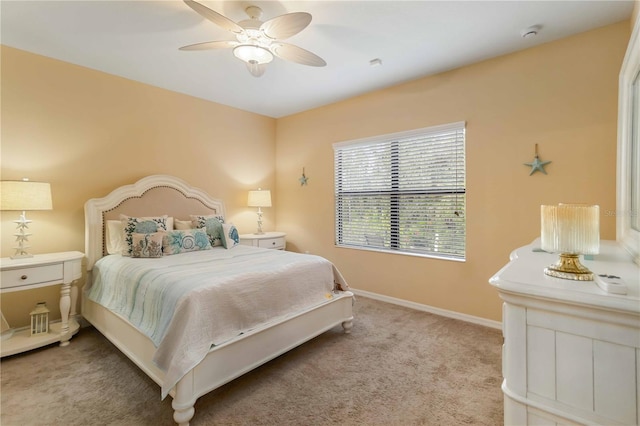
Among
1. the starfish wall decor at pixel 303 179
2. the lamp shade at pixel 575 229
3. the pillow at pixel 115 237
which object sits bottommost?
the pillow at pixel 115 237

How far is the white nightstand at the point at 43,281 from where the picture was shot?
226 cm

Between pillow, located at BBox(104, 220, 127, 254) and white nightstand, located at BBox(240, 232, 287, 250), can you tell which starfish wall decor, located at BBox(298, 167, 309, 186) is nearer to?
white nightstand, located at BBox(240, 232, 287, 250)

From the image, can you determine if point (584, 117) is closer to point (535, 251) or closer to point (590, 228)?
point (535, 251)

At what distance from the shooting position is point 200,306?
5.72 feet

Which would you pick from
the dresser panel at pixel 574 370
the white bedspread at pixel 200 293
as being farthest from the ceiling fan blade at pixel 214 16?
the dresser panel at pixel 574 370

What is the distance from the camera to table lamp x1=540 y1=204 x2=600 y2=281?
991mm

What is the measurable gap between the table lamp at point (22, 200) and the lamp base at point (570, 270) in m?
3.53

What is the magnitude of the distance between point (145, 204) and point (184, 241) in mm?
781

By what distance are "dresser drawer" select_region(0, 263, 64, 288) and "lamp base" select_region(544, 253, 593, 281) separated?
341 centimetres

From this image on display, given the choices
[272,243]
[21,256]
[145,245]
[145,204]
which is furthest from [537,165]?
[21,256]

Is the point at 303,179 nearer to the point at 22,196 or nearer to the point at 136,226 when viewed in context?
the point at 136,226

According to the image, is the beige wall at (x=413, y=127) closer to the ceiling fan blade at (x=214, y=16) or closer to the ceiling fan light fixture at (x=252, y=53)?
the ceiling fan light fixture at (x=252, y=53)

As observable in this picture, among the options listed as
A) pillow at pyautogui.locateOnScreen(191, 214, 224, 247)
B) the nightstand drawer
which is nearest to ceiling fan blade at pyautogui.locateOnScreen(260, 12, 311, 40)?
pillow at pyautogui.locateOnScreen(191, 214, 224, 247)

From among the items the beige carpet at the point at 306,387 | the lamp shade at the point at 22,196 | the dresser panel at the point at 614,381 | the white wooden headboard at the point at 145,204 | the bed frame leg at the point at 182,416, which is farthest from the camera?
the white wooden headboard at the point at 145,204
